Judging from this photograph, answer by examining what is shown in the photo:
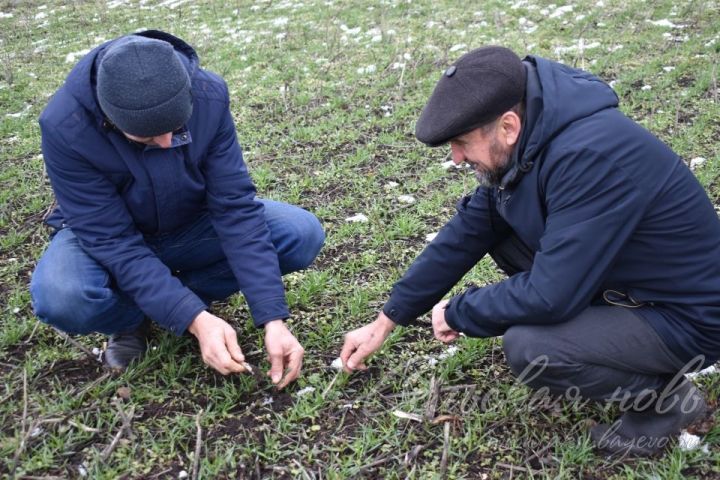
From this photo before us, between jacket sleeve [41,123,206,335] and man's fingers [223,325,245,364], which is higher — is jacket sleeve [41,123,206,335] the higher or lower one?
the higher one

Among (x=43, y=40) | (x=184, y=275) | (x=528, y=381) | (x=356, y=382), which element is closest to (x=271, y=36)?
(x=43, y=40)

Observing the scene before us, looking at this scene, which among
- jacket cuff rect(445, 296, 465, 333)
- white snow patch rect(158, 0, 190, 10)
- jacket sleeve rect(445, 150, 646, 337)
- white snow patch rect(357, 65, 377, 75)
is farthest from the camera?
white snow patch rect(158, 0, 190, 10)

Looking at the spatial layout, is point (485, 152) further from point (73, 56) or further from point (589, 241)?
point (73, 56)

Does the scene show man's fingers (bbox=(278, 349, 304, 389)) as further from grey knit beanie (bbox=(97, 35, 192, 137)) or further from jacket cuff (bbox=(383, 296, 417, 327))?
grey knit beanie (bbox=(97, 35, 192, 137))

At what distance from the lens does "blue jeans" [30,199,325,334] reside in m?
2.83

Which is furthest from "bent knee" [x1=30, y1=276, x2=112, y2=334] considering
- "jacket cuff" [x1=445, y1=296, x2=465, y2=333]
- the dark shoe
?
"jacket cuff" [x1=445, y1=296, x2=465, y2=333]

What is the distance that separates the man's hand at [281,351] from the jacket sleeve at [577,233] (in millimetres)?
939

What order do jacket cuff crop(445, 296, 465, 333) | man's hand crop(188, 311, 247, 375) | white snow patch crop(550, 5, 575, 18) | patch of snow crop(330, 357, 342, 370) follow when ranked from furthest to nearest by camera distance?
1. white snow patch crop(550, 5, 575, 18)
2. patch of snow crop(330, 357, 342, 370)
3. man's hand crop(188, 311, 247, 375)
4. jacket cuff crop(445, 296, 465, 333)

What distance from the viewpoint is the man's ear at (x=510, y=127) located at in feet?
7.64

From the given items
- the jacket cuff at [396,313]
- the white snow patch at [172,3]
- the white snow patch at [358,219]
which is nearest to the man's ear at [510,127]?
the jacket cuff at [396,313]

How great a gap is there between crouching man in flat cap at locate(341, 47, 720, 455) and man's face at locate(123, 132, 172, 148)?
1.02 m

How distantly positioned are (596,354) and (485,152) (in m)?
0.80

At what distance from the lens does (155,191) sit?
293 cm

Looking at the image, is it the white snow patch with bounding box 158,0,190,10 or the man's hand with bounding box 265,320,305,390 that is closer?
the man's hand with bounding box 265,320,305,390
